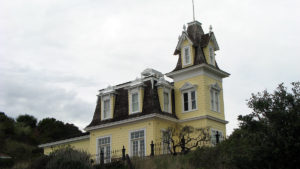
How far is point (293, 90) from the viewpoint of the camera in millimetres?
18312

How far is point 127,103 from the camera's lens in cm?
3766

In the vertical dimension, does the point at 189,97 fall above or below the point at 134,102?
above

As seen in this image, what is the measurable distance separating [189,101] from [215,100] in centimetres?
237

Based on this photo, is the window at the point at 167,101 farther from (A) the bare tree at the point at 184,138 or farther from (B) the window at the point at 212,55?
(B) the window at the point at 212,55

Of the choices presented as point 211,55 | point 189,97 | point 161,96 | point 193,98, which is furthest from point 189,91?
point 211,55

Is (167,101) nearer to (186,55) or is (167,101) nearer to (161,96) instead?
(161,96)

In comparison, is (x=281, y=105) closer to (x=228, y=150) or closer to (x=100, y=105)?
(x=228, y=150)

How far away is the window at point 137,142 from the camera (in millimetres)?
35125

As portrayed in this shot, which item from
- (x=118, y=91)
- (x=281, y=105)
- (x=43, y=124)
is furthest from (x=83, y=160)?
(x=43, y=124)

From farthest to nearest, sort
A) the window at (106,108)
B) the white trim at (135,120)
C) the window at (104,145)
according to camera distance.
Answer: the window at (106,108)
the window at (104,145)
the white trim at (135,120)

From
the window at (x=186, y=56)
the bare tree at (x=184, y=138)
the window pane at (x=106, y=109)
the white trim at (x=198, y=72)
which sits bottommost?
the bare tree at (x=184, y=138)

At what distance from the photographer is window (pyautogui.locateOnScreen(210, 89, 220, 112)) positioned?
121 feet

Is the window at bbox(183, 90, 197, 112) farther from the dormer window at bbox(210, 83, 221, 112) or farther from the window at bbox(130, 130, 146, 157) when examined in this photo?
the window at bbox(130, 130, 146, 157)

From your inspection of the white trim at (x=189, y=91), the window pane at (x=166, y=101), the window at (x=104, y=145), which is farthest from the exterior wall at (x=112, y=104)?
the white trim at (x=189, y=91)
